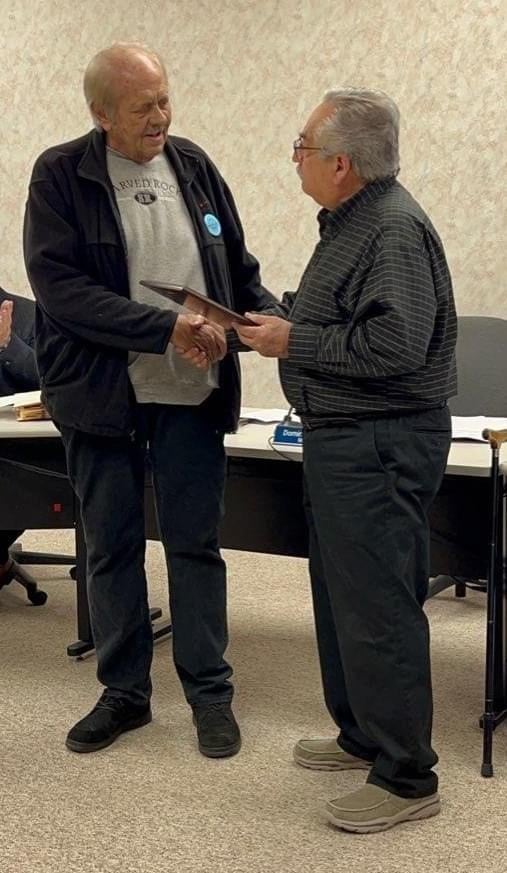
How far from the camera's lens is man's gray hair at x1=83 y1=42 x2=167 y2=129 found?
244 cm

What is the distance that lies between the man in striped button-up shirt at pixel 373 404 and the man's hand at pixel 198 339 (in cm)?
19

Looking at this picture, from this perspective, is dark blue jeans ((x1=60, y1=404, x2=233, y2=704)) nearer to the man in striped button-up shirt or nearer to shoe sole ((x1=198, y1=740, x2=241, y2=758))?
shoe sole ((x1=198, y1=740, x2=241, y2=758))

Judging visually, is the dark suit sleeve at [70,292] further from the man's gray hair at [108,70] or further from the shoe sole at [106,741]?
the shoe sole at [106,741]

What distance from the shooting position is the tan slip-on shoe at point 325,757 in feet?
8.28

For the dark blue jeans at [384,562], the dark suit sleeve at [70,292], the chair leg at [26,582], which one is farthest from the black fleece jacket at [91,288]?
the chair leg at [26,582]

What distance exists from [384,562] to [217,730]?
29.8 inches

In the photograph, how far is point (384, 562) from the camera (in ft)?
7.04

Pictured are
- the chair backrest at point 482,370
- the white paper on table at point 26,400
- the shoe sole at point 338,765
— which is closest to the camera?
the shoe sole at point 338,765

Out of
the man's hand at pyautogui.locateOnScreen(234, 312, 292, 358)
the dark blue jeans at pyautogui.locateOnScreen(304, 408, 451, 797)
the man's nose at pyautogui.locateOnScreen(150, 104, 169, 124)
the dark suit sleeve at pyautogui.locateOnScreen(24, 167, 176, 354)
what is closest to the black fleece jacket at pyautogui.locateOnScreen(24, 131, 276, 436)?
the dark suit sleeve at pyautogui.locateOnScreen(24, 167, 176, 354)

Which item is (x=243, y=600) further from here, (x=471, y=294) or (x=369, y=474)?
(x=369, y=474)

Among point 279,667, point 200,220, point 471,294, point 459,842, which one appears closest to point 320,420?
point 200,220

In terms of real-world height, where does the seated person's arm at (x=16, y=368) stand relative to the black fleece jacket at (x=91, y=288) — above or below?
below

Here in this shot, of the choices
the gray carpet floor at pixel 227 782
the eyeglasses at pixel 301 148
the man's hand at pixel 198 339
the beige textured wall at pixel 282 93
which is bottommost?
the gray carpet floor at pixel 227 782

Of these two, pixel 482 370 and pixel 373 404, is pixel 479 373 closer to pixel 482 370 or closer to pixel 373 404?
pixel 482 370
